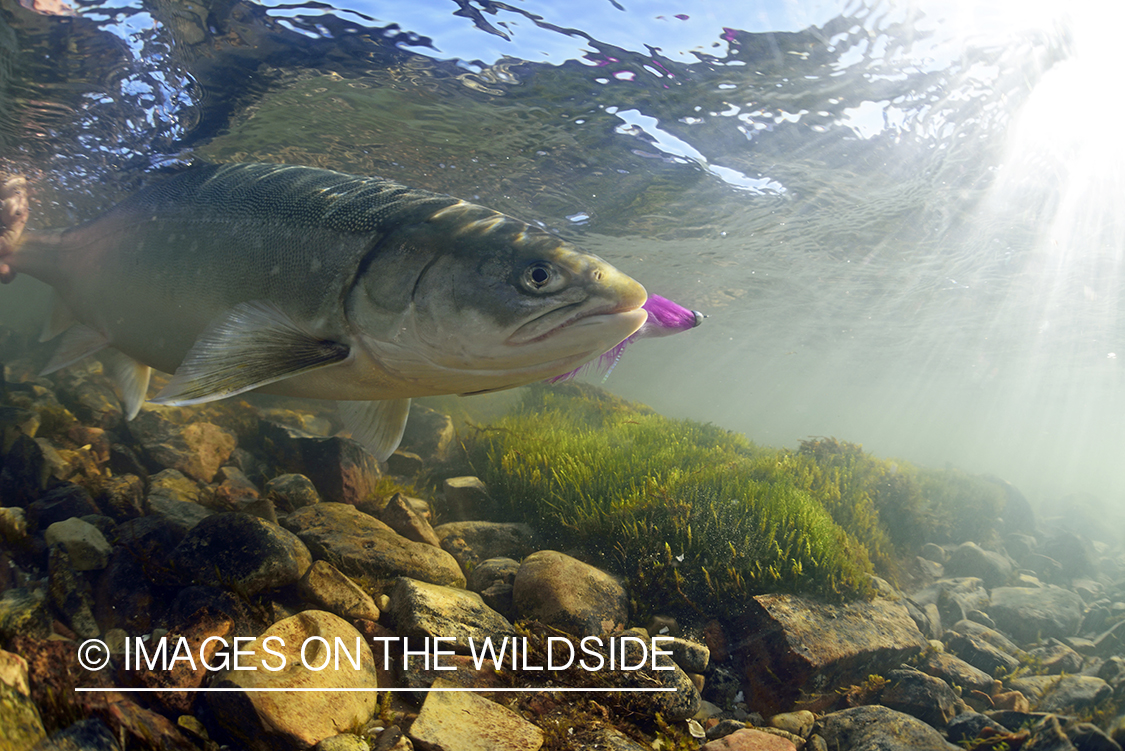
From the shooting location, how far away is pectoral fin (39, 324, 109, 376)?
14.5 feet

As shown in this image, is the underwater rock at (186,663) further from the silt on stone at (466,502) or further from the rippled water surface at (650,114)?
the rippled water surface at (650,114)

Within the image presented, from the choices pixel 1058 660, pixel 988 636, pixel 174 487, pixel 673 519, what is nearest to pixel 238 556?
pixel 174 487

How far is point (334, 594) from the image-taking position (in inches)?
133

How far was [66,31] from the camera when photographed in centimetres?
677

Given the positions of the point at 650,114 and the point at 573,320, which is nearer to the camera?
the point at 573,320

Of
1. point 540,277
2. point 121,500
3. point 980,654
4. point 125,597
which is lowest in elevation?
point 980,654

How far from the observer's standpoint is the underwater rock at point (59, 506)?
3.50 meters

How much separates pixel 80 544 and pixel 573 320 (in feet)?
11.1

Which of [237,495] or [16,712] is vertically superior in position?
[16,712]

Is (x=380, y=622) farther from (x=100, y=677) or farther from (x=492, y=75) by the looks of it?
(x=492, y=75)

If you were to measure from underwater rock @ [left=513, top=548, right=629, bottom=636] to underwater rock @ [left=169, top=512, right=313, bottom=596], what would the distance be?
165 cm

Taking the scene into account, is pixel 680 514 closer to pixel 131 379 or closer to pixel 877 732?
pixel 877 732

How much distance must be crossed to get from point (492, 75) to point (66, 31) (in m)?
5.57

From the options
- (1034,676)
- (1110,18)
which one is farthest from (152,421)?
(1110,18)
